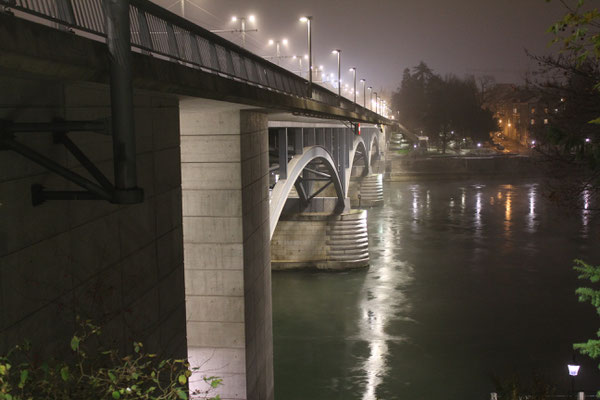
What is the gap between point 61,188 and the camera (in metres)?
5.21

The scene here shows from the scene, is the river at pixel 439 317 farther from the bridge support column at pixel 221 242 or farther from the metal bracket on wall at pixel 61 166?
the metal bracket on wall at pixel 61 166

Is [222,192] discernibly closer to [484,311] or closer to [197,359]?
[197,359]

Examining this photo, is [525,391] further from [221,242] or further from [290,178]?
[290,178]

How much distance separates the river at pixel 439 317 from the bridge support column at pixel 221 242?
6.33m

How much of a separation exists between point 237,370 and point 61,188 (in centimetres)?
649

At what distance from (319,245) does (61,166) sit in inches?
1031

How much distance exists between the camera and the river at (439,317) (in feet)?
58.2

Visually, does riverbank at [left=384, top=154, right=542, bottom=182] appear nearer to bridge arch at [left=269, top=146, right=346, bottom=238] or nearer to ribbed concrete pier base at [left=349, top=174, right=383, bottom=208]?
ribbed concrete pier base at [left=349, top=174, right=383, bottom=208]

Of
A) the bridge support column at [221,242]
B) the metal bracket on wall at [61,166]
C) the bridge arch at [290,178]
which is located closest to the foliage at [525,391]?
the bridge support column at [221,242]

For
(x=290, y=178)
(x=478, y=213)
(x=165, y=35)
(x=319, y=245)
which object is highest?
(x=165, y=35)

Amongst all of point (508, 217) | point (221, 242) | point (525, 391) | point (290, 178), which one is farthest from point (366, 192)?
point (221, 242)

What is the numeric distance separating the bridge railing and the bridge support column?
0.90m

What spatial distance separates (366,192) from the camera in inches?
2088

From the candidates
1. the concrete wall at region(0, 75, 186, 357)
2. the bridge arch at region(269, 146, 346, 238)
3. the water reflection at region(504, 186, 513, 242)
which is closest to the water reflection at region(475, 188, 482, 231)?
the water reflection at region(504, 186, 513, 242)
